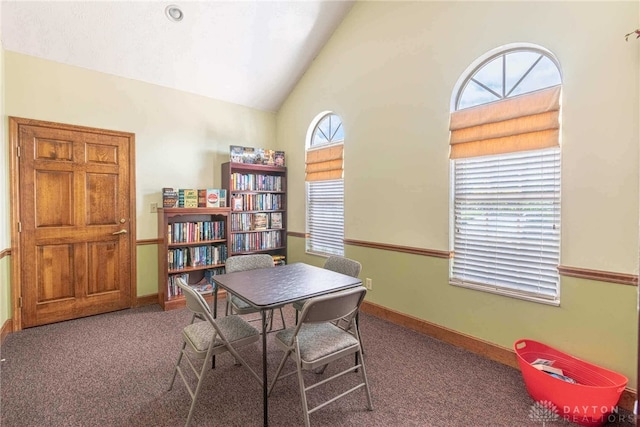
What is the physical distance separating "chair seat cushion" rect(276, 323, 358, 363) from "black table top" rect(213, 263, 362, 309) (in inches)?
10.3

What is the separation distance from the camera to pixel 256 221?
14.6 ft

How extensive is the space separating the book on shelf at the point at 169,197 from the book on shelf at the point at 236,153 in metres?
0.90

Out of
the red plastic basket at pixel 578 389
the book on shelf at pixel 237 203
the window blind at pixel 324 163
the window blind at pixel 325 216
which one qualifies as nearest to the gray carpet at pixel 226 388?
the red plastic basket at pixel 578 389

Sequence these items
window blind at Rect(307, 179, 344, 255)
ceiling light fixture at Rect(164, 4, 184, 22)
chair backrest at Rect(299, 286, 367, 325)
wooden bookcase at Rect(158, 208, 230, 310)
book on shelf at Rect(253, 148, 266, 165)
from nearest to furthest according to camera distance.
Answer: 1. chair backrest at Rect(299, 286, 367, 325)
2. ceiling light fixture at Rect(164, 4, 184, 22)
3. wooden bookcase at Rect(158, 208, 230, 310)
4. window blind at Rect(307, 179, 344, 255)
5. book on shelf at Rect(253, 148, 266, 165)

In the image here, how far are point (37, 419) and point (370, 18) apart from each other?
174 inches

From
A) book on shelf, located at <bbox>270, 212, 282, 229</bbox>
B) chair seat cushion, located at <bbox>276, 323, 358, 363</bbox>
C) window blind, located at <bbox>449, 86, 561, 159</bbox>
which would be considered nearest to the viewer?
chair seat cushion, located at <bbox>276, 323, 358, 363</bbox>

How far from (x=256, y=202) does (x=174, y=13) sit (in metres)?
2.41

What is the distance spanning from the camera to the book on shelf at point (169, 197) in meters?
3.63

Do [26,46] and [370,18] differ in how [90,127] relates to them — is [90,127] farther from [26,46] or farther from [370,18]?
[370,18]

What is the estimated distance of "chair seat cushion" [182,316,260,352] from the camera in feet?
6.18

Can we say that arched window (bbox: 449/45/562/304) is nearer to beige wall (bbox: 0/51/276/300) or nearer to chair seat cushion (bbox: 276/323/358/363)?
chair seat cushion (bbox: 276/323/358/363)

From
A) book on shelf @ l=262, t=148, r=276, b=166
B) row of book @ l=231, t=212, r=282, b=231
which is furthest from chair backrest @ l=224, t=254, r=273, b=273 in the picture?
book on shelf @ l=262, t=148, r=276, b=166

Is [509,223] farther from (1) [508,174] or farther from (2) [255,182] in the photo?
(2) [255,182]

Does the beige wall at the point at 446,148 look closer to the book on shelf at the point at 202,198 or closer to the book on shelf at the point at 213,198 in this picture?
the book on shelf at the point at 213,198
